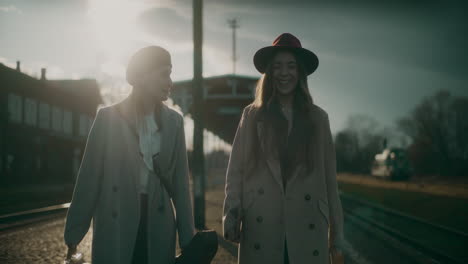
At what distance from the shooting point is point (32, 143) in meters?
32.1

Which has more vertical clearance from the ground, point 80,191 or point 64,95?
point 64,95

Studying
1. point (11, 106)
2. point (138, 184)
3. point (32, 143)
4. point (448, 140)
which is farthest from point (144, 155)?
point (448, 140)

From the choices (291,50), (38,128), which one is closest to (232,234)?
(291,50)

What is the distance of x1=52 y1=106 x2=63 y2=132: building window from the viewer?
37.0 metres

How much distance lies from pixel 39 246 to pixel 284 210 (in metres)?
6.38

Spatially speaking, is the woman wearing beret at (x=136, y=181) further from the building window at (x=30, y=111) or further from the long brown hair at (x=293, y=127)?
the building window at (x=30, y=111)

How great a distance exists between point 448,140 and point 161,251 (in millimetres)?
75081

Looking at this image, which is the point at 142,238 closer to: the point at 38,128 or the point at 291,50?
the point at 291,50

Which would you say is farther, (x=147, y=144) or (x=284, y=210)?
(x=284, y=210)

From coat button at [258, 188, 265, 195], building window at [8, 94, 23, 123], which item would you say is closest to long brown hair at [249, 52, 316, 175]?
coat button at [258, 188, 265, 195]

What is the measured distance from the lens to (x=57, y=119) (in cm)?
3806

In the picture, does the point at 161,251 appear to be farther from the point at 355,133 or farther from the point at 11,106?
the point at 355,133

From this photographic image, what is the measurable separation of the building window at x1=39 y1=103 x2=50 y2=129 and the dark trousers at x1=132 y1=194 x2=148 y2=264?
114ft

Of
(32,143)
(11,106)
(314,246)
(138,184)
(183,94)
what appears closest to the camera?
(138,184)
